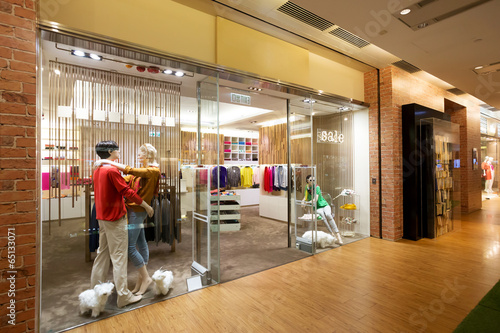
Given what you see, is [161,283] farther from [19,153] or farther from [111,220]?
[19,153]

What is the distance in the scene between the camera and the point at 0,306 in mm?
1791

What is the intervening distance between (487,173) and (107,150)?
1390cm

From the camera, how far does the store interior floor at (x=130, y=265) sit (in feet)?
8.61

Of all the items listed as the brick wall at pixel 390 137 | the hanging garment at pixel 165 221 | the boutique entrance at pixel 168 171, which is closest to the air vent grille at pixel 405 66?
the brick wall at pixel 390 137

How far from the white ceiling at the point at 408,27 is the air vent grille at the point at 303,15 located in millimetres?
66

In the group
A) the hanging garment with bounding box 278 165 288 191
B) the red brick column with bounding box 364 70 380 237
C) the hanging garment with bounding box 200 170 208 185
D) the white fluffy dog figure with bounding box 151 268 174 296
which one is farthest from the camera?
the hanging garment with bounding box 278 165 288 191

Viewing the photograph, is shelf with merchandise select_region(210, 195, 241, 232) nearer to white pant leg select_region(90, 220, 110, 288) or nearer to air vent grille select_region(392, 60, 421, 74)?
white pant leg select_region(90, 220, 110, 288)

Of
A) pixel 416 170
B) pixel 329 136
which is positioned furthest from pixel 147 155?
pixel 416 170

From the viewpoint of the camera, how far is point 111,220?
2652mm

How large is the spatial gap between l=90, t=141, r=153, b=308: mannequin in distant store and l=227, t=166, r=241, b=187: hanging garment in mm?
5473

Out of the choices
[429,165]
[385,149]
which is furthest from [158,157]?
[429,165]

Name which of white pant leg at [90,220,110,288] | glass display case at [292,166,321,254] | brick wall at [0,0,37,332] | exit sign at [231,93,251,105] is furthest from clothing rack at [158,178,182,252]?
glass display case at [292,166,321,254]

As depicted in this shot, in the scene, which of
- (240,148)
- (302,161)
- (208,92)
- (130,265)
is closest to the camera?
(208,92)

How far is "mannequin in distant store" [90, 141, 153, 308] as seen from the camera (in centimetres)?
265
